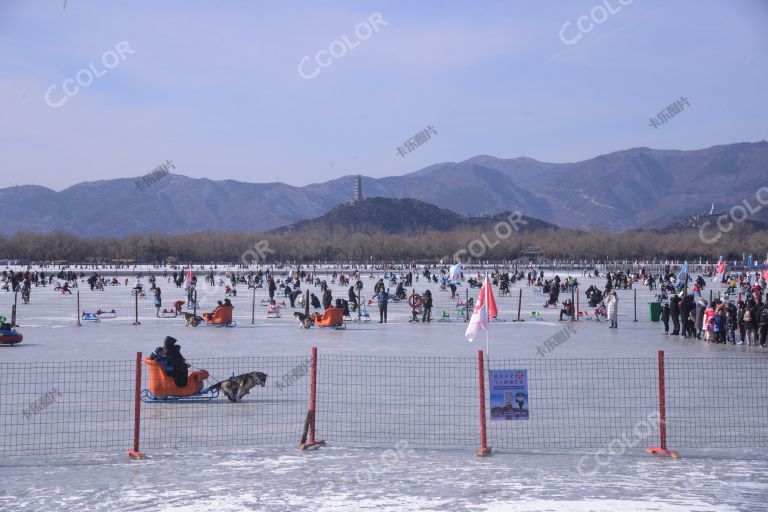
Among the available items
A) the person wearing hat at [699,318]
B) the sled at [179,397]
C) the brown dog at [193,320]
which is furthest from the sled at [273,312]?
the sled at [179,397]

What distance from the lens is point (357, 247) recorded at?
173375 mm

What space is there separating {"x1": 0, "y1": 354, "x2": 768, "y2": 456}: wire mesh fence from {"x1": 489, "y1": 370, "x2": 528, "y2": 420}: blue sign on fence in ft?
1.69

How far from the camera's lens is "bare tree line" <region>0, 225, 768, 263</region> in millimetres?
154875

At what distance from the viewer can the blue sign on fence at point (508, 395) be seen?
8.98m

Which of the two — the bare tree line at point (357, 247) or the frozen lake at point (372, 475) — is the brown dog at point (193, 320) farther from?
the bare tree line at point (357, 247)

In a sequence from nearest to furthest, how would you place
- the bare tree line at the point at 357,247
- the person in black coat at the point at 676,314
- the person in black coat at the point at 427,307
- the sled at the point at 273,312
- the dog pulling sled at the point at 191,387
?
the dog pulling sled at the point at 191,387 < the person in black coat at the point at 676,314 < the person in black coat at the point at 427,307 < the sled at the point at 273,312 < the bare tree line at the point at 357,247

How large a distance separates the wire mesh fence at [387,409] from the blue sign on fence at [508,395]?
0.51 meters

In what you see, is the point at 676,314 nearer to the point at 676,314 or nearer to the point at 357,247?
the point at 676,314

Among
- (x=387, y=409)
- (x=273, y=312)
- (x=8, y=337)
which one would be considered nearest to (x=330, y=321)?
(x=273, y=312)

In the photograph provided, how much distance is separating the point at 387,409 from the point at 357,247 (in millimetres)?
162070

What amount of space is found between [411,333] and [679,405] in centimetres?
1230

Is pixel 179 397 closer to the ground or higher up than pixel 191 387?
Answer: closer to the ground

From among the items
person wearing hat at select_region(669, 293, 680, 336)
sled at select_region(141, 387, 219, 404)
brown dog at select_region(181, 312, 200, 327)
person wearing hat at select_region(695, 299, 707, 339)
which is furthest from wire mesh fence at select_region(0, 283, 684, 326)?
sled at select_region(141, 387, 219, 404)

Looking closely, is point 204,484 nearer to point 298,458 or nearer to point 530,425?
point 298,458
